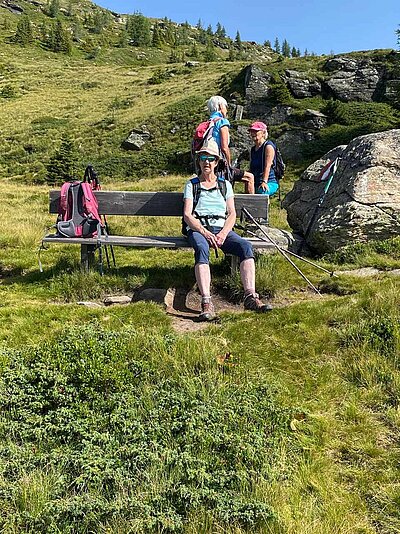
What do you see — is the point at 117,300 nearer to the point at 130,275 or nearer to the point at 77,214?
the point at 130,275

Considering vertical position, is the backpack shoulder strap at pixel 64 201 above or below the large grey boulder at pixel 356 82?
below

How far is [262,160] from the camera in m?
7.37

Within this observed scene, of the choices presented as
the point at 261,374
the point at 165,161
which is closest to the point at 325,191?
the point at 261,374

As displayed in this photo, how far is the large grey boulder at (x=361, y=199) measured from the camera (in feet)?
23.9

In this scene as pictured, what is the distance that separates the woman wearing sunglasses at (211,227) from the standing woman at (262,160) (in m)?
1.46

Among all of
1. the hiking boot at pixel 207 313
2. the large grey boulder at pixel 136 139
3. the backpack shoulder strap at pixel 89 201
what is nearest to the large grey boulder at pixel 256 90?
the large grey boulder at pixel 136 139

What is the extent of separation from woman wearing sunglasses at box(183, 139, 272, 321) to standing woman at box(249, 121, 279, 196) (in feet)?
4.80

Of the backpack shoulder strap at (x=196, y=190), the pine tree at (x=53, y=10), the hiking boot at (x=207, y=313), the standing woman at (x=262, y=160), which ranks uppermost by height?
the pine tree at (x=53, y=10)

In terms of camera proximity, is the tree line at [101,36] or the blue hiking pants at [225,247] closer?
the blue hiking pants at [225,247]

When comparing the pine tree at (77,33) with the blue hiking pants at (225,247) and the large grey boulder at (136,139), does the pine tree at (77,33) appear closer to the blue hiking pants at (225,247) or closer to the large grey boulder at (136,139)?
the large grey boulder at (136,139)

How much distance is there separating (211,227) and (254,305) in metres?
1.27

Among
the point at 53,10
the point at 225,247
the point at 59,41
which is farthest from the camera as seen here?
the point at 53,10

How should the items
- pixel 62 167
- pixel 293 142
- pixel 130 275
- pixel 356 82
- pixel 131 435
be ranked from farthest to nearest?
1. pixel 356 82
2. pixel 62 167
3. pixel 293 142
4. pixel 130 275
5. pixel 131 435

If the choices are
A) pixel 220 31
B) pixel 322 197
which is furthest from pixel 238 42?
pixel 322 197
